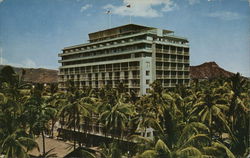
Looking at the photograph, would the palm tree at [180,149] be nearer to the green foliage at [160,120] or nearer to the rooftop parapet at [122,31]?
the green foliage at [160,120]

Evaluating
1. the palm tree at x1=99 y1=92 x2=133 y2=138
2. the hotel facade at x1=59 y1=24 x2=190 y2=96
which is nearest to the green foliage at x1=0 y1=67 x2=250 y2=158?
the palm tree at x1=99 y1=92 x2=133 y2=138

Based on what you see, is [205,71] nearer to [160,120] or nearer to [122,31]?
[122,31]

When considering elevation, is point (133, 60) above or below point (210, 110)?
above

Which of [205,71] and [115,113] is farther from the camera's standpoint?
[205,71]

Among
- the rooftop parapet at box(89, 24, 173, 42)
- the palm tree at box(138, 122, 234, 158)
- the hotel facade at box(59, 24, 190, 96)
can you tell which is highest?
the rooftop parapet at box(89, 24, 173, 42)

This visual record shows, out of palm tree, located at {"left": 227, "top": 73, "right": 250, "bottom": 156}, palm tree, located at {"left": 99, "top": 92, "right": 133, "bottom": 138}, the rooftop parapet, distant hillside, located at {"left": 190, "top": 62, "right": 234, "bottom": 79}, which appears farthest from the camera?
distant hillside, located at {"left": 190, "top": 62, "right": 234, "bottom": 79}

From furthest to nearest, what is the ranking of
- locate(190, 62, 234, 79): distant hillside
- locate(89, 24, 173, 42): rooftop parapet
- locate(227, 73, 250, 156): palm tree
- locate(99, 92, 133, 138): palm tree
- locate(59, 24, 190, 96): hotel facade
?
locate(190, 62, 234, 79): distant hillside → locate(89, 24, 173, 42): rooftop parapet → locate(59, 24, 190, 96): hotel facade → locate(99, 92, 133, 138): palm tree → locate(227, 73, 250, 156): palm tree

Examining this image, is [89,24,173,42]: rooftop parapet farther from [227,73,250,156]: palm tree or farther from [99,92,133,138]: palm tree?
[227,73,250,156]: palm tree

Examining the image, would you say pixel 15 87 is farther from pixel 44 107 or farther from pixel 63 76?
pixel 63 76

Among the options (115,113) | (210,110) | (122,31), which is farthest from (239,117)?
(122,31)
